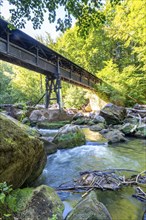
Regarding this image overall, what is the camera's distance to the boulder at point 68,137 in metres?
6.87

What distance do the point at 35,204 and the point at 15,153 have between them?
72 centimetres

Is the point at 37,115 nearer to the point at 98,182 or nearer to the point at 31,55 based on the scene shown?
the point at 31,55

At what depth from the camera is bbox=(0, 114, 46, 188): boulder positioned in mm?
2510

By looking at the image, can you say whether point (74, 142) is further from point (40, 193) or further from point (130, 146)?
point (40, 193)

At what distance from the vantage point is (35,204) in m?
2.48

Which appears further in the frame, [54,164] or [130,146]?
[130,146]

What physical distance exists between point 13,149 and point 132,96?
62.1ft

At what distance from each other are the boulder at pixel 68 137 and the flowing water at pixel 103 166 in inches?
9.5

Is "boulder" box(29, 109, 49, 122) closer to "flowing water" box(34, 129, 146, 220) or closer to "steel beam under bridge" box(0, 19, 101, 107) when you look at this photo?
"steel beam under bridge" box(0, 19, 101, 107)

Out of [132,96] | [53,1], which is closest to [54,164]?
[53,1]

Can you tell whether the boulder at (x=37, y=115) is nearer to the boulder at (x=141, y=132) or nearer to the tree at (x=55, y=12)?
the boulder at (x=141, y=132)

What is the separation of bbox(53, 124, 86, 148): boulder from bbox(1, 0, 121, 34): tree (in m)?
4.32

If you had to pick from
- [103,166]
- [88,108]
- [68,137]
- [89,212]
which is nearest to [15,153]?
[89,212]

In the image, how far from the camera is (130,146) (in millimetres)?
7348
